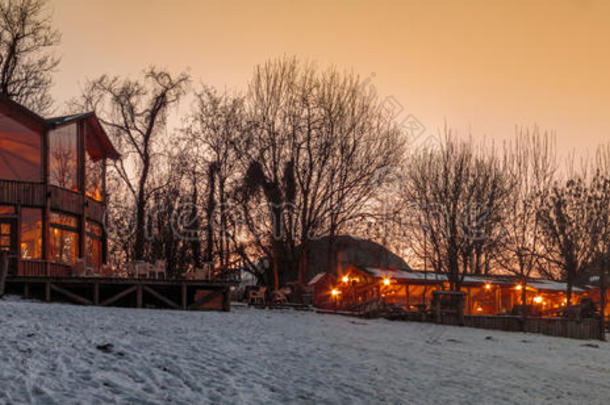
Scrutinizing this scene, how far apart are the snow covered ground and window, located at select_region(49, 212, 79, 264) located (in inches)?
519

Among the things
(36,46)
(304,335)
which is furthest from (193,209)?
(304,335)

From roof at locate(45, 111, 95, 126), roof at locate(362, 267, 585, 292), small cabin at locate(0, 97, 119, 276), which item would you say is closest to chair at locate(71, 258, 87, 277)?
small cabin at locate(0, 97, 119, 276)

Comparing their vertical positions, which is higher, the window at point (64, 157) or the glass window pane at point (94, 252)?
the window at point (64, 157)

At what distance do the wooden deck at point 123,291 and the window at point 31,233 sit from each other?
105 inches

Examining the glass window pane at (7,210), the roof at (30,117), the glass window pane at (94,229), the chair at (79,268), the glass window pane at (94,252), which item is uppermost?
the roof at (30,117)

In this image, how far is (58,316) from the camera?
15172mm

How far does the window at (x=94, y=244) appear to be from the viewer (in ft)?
104

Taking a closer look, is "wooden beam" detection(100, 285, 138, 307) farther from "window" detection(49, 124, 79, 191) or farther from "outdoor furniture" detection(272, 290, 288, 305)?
"outdoor furniture" detection(272, 290, 288, 305)

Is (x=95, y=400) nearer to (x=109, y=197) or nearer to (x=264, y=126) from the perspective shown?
(x=264, y=126)

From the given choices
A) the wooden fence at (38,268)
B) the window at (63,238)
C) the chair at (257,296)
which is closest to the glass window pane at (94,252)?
the window at (63,238)

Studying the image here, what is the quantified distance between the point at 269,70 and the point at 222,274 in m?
13.3

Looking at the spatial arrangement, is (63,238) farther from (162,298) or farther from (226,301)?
(226,301)

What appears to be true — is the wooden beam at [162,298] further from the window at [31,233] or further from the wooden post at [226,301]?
the window at [31,233]

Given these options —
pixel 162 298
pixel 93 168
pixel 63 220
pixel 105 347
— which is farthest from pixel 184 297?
pixel 105 347
